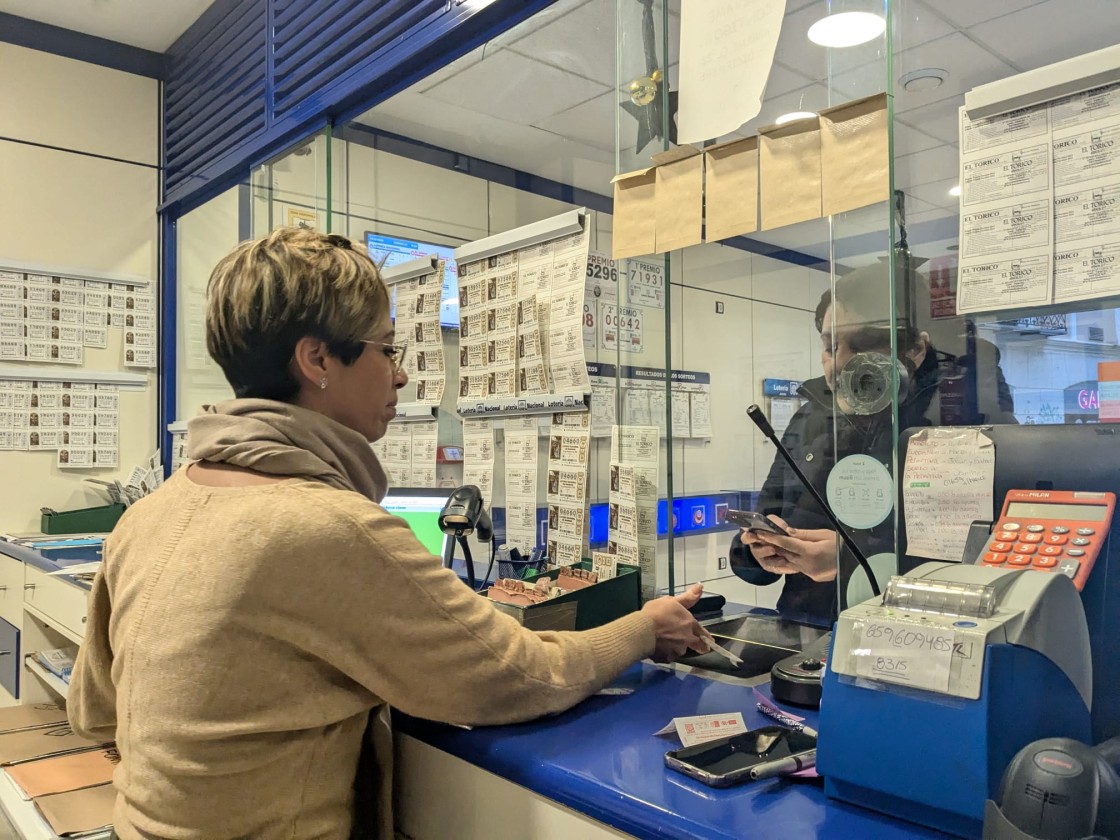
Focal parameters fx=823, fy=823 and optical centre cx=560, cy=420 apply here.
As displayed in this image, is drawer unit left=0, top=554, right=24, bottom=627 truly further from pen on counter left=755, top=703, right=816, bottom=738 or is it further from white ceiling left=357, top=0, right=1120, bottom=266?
pen on counter left=755, top=703, right=816, bottom=738

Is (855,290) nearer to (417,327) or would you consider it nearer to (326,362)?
(326,362)

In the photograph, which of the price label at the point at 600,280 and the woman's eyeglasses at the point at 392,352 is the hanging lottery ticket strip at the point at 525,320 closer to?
the price label at the point at 600,280

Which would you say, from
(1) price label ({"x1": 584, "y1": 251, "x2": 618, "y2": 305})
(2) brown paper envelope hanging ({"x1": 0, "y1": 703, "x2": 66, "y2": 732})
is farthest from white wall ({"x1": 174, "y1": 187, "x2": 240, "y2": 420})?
(1) price label ({"x1": 584, "y1": 251, "x2": 618, "y2": 305})

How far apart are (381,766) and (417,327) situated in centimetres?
136

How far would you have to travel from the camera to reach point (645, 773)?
95 cm

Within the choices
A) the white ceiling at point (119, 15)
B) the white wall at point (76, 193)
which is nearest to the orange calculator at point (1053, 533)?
the white ceiling at point (119, 15)

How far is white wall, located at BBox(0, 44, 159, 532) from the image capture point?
3.35 m

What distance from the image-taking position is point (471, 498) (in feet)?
5.96

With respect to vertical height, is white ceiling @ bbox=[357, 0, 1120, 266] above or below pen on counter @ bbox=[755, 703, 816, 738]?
above

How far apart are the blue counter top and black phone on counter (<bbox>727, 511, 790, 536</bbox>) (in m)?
0.29

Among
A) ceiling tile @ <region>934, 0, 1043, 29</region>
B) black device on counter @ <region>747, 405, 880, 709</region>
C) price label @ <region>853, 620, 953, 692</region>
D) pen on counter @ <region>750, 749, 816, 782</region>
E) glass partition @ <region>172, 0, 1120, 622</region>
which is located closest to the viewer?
price label @ <region>853, 620, 953, 692</region>

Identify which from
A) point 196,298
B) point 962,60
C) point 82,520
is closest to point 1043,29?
point 962,60

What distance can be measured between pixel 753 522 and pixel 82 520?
9.70 ft

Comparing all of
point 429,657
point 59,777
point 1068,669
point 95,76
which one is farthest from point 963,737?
point 95,76
